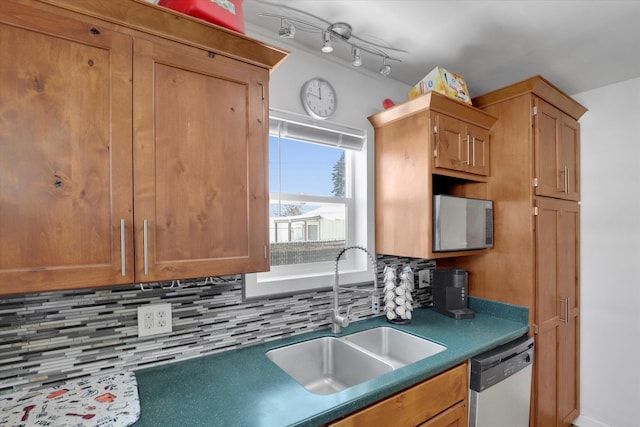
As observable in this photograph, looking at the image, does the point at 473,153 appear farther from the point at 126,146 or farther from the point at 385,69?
the point at 126,146

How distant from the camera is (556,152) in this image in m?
2.11

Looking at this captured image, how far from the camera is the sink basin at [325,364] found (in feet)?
5.07

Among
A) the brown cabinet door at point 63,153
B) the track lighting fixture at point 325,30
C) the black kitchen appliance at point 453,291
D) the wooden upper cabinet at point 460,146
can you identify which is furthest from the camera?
the black kitchen appliance at point 453,291

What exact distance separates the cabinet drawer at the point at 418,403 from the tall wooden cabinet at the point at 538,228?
785 millimetres

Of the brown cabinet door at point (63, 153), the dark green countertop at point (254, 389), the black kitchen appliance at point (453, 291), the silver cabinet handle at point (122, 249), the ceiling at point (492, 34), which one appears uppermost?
the ceiling at point (492, 34)

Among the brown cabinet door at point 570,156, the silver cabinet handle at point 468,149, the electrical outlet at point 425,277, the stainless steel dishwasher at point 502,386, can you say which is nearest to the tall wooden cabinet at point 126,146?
the stainless steel dishwasher at point 502,386

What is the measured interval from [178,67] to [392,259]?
1656mm

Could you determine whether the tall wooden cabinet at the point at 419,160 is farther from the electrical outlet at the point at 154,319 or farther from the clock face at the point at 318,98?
the electrical outlet at the point at 154,319

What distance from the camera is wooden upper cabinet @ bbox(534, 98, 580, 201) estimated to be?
6.39ft

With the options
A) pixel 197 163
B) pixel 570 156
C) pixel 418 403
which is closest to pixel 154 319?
pixel 197 163

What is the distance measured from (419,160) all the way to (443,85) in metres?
0.45

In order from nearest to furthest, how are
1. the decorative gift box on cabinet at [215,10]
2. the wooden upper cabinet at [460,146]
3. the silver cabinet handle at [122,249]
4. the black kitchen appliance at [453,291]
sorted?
the silver cabinet handle at [122,249] → the decorative gift box on cabinet at [215,10] → the wooden upper cabinet at [460,146] → the black kitchen appliance at [453,291]

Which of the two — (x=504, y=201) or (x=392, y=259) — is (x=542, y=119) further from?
(x=392, y=259)

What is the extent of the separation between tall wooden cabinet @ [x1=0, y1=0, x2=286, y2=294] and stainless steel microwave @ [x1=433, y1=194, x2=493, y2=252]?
101 centimetres
